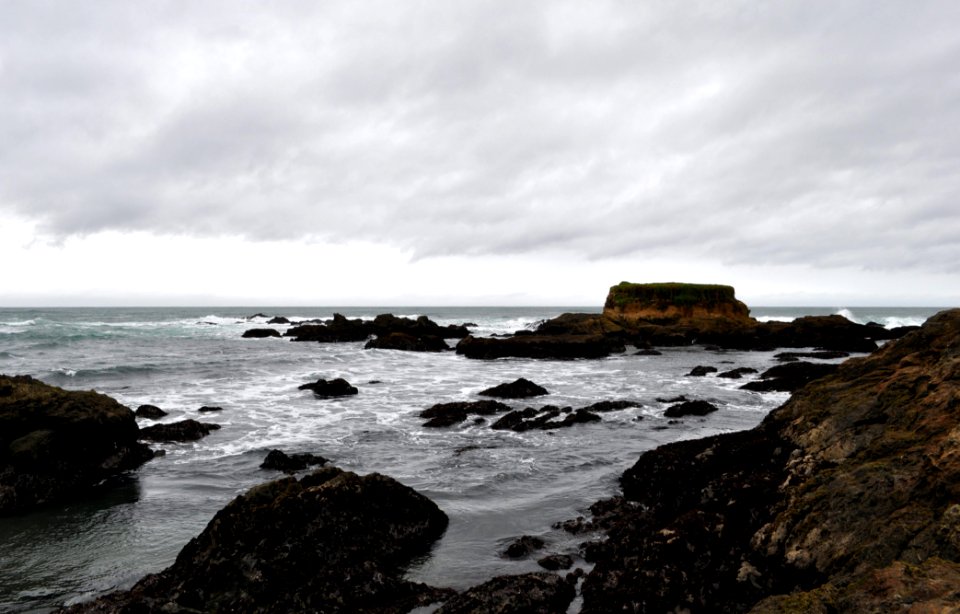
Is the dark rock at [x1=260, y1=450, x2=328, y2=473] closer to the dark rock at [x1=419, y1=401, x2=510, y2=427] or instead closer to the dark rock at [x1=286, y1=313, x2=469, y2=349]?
the dark rock at [x1=419, y1=401, x2=510, y2=427]

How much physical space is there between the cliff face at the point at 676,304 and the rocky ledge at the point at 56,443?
172 feet

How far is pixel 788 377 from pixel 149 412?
24.0 meters

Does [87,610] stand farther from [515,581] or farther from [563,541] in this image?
[563,541]

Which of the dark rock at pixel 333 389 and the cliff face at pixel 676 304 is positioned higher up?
the cliff face at pixel 676 304

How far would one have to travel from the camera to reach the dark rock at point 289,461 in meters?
12.0

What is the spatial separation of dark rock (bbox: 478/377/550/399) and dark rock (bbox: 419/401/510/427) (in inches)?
81.4


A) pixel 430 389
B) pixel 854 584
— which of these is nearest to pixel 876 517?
pixel 854 584

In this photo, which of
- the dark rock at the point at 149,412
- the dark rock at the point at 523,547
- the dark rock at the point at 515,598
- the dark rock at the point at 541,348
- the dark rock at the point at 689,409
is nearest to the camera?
the dark rock at the point at 515,598

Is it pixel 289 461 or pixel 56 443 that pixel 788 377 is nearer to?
pixel 289 461

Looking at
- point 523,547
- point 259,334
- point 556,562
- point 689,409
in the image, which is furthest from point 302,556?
point 259,334

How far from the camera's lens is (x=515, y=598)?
558 centimetres

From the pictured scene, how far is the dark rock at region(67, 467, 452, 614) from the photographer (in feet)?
20.0

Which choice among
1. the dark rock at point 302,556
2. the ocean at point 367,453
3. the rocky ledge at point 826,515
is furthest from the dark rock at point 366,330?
the rocky ledge at point 826,515

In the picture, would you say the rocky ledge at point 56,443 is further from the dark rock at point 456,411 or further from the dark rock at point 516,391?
the dark rock at point 516,391
